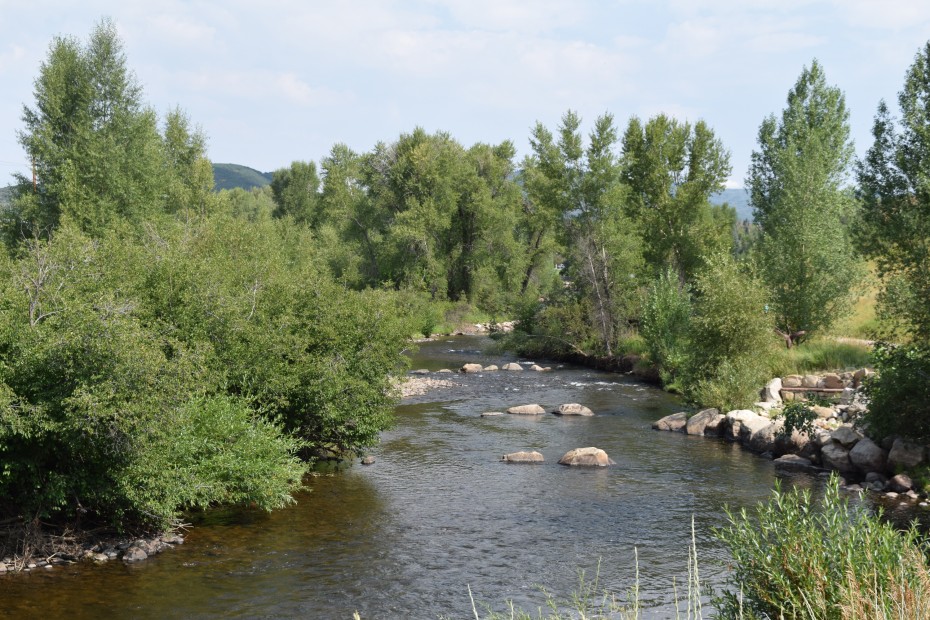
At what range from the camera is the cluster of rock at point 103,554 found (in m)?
15.4

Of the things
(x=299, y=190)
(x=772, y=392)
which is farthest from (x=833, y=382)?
(x=299, y=190)

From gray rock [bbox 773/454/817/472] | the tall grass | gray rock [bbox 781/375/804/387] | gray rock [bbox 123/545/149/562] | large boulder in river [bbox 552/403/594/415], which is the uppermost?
the tall grass

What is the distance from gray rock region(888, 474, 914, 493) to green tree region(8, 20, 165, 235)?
35.6 metres

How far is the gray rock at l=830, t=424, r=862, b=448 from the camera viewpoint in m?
23.6

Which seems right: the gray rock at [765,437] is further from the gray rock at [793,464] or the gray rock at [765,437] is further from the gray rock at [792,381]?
the gray rock at [792,381]

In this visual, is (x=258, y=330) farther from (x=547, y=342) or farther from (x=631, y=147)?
(x=631, y=147)

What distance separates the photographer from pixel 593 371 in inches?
1871

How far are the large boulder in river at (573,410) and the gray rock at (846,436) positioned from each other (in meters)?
10.7

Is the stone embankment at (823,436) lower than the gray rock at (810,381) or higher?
lower

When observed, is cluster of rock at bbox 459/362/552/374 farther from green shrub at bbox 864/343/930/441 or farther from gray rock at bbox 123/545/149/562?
gray rock at bbox 123/545/149/562

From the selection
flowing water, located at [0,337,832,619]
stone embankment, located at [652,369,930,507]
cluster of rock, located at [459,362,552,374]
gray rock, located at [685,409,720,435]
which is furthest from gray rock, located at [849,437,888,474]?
cluster of rock, located at [459,362,552,374]

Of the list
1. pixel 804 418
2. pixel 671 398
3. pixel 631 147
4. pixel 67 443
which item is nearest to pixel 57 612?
pixel 67 443

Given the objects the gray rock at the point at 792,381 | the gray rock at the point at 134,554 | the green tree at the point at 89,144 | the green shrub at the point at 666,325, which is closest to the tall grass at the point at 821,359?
the gray rock at the point at 792,381

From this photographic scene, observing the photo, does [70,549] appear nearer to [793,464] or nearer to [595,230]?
[793,464]
